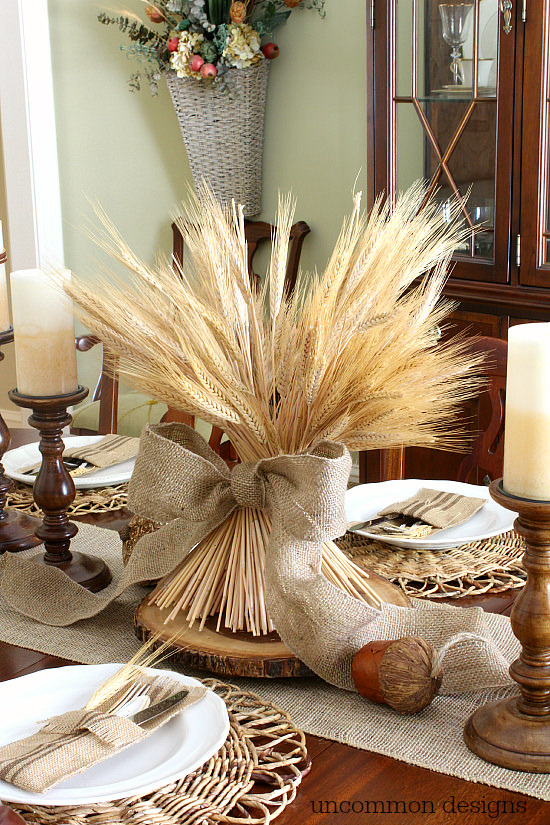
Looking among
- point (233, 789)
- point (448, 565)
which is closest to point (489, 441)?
point (448, 565)

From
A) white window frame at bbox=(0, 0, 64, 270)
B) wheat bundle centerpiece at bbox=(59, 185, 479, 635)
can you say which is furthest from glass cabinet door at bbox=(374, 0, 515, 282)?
white window frame at bbox=(0, 0, 64, 270)

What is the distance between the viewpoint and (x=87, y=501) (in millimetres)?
1392

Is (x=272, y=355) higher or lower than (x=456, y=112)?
lower

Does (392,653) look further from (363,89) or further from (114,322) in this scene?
(363,89)

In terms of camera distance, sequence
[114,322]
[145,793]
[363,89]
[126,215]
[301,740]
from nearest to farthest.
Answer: [145,793] → [301,740] → [114,322] → [363,89] → [126,215]

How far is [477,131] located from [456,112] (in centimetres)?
8

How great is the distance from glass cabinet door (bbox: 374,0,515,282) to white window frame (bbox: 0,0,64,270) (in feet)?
5.96

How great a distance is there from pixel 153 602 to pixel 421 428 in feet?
1.03

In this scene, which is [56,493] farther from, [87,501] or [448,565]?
[448,565]

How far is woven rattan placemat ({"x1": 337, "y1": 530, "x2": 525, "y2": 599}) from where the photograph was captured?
1.06 metres

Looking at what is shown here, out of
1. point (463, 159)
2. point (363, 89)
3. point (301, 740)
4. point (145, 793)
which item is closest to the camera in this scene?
point (145, 793)

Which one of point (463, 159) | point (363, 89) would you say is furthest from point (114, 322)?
point (363, 89)

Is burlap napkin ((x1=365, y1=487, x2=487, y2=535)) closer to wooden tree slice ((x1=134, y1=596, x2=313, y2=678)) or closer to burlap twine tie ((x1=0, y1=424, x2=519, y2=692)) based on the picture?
burlap twine tie ((x1=0, y1=424, x2=519, y2=692))

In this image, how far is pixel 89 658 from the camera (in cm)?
93
